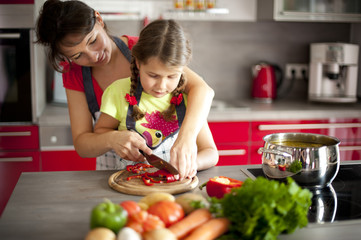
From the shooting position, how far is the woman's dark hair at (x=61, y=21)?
4.76 feet

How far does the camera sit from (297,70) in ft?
11.2

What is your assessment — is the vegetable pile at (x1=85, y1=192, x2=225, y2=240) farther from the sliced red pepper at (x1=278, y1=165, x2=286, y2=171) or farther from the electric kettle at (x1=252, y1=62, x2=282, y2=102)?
the electric kettle at (x1=252, y1=62, x2=282, y2=102)

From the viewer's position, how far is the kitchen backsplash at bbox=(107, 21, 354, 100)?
10.7 feet

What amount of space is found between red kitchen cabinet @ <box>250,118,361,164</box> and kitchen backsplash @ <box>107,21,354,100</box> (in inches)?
26.0

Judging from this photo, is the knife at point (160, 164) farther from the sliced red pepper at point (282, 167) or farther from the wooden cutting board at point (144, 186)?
the sliced red pepper at point (282, 167)

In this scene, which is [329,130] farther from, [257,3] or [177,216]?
[177,216]

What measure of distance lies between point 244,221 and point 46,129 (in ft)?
6.43

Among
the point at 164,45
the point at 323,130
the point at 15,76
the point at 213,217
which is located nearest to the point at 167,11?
the point at 15,76

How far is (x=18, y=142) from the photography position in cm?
255

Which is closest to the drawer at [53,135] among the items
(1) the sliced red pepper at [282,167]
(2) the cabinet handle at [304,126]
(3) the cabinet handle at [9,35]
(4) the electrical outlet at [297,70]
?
(3) the cabinet handle at [9,35]

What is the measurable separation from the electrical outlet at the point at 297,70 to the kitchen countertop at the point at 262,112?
459mm

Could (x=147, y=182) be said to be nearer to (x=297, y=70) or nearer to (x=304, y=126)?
(x=304, y=126)

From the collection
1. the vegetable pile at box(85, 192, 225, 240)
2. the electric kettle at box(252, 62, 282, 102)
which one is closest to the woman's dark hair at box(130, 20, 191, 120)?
the vegetable pile at box(85, 192, 225, 240)

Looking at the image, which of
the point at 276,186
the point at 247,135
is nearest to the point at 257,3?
the point at 247,135
